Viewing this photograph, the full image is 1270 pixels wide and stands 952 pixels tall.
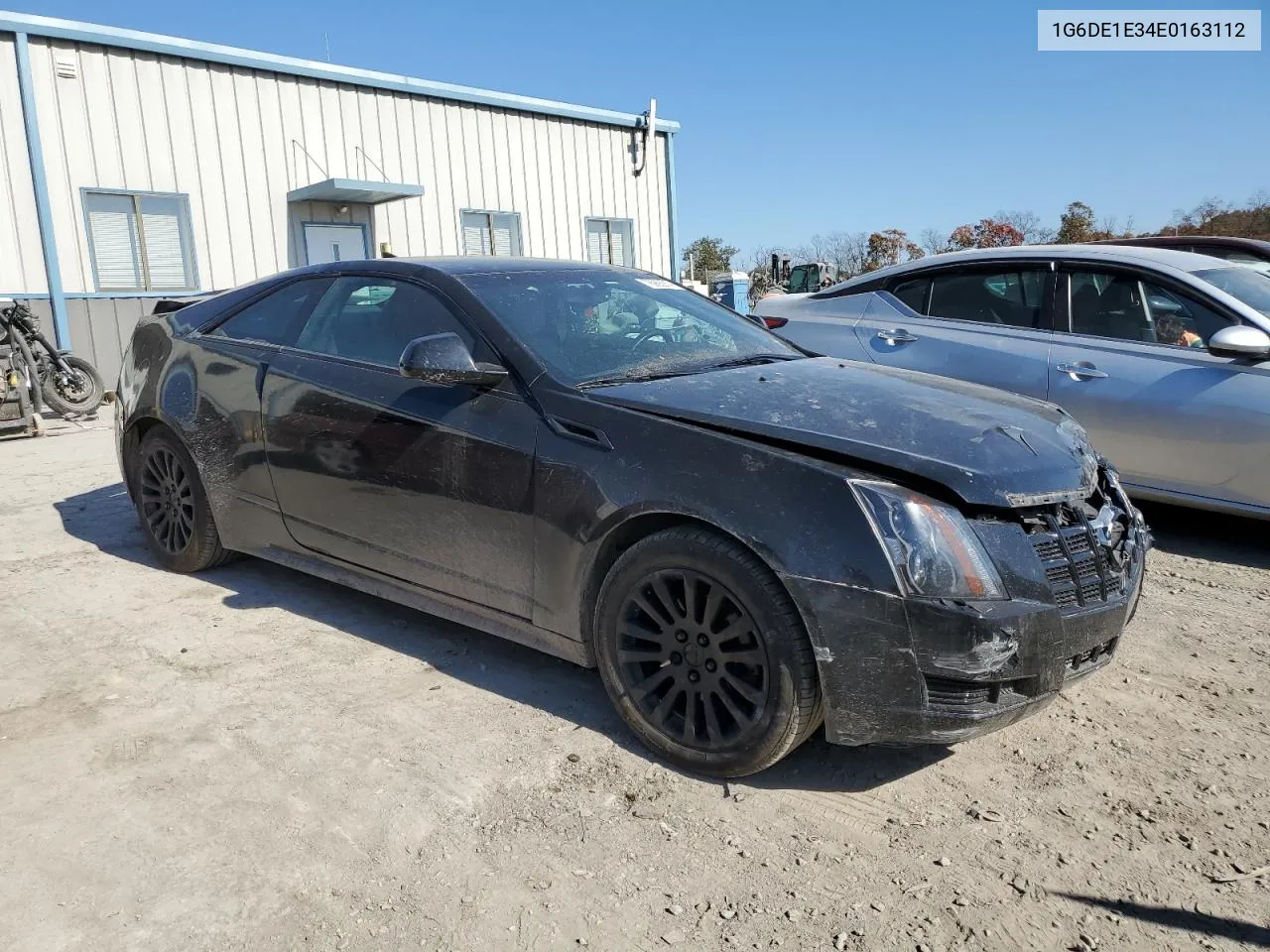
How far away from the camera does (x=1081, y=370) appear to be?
5.42 metres

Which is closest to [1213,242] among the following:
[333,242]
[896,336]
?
[896,336]

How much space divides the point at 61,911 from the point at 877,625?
2.12m

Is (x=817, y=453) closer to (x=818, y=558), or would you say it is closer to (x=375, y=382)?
(x=818, y=558)

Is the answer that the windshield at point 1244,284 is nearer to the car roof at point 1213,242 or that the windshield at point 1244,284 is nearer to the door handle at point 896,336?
the car roof at point 1213,242

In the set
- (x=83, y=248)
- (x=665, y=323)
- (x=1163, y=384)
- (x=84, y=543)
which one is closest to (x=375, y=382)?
(x=665, y=323)

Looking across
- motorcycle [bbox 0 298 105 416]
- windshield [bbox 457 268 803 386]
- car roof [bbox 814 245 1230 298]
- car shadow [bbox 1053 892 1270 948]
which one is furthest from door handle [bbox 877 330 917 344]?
motorcycle [bbox 0 298 105 416]

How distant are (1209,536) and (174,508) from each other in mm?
5516

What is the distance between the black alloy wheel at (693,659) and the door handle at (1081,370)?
3458 millimetres

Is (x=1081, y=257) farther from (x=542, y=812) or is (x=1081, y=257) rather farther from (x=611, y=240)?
(x=611, y=240)

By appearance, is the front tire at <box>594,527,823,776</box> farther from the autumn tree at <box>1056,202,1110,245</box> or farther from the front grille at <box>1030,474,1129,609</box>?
the autumn tree at <box>1056,202,1110,245</box>

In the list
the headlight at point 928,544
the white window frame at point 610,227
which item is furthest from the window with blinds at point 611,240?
the headlight at point 928,544

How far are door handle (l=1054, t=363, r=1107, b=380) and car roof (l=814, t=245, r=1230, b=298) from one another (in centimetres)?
64

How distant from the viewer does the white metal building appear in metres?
12.0

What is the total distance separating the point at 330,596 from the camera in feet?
15.3
